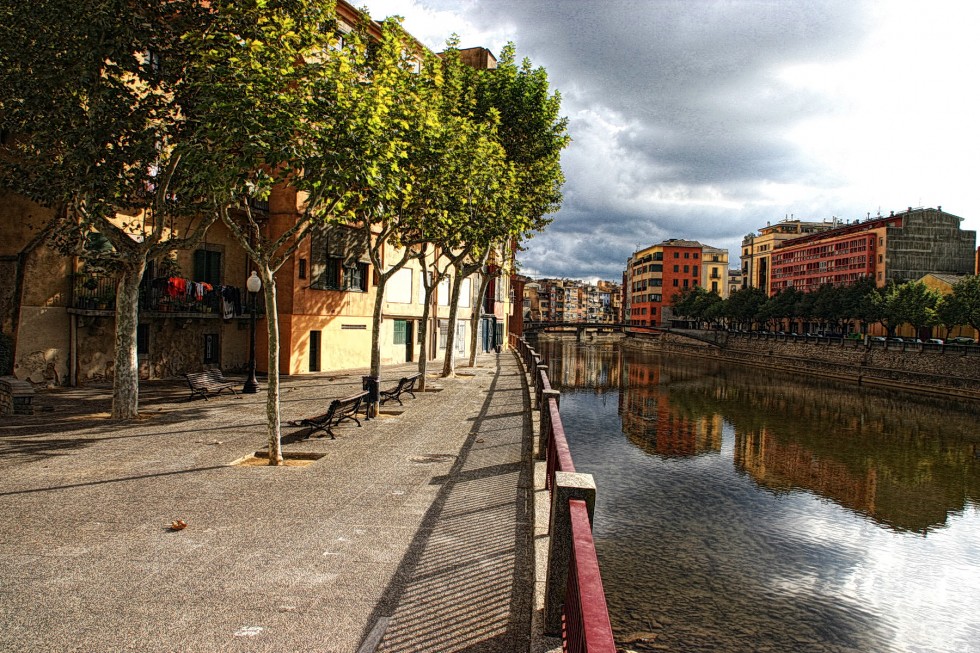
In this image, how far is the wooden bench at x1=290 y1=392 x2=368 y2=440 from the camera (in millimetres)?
12867

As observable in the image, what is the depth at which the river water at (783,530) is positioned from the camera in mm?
8438

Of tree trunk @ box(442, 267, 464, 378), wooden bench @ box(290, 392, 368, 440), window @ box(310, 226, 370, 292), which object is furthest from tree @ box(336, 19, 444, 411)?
window @ box(310, 226, 370, 292)

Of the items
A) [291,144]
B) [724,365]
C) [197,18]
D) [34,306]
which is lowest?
[724,365]

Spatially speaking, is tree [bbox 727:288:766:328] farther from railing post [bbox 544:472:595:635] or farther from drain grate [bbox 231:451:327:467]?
railing post [bbox 544:472:595:635]

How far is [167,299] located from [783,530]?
75.8 feet

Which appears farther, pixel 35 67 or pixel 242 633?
pixel 35 67

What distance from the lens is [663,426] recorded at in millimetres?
24109

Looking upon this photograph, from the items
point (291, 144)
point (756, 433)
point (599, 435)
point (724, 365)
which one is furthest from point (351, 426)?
point (724, 365)

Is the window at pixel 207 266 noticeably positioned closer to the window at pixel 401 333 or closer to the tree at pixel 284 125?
the window at pixel 401 333

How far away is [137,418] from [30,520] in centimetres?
809

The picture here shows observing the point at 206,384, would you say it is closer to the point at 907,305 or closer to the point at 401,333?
the point at 401,333

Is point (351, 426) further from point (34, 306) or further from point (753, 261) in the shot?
point (753, 261)

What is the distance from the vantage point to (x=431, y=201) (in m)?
19.5

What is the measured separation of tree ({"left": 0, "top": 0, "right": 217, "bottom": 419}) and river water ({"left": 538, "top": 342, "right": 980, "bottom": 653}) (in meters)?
11.9
